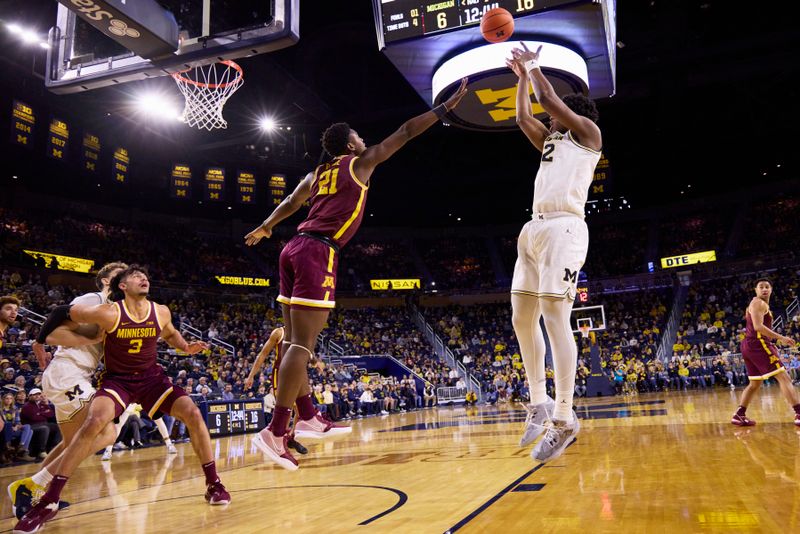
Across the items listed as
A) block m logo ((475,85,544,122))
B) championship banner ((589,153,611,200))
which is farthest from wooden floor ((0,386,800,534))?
championship banner ((589,153,611,200))

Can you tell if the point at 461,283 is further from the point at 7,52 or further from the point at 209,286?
the point at 7,52

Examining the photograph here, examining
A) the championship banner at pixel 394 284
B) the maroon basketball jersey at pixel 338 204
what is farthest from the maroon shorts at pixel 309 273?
the championship banner at pixel 394 284

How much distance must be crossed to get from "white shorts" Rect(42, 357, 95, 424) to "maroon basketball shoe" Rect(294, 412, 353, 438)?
2563 millimetres

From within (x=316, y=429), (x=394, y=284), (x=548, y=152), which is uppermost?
(x=394, y=284)

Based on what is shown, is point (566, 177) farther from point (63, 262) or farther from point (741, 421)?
point (63, 262)

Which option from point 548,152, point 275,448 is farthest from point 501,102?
point 275,448

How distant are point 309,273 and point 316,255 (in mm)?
134

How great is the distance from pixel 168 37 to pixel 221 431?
30.1 ft

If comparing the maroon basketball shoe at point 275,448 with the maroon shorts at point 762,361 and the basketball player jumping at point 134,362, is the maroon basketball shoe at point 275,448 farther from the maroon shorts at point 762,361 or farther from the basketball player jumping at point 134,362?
the maroon shorts at point 762,361

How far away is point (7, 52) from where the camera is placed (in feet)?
59.2

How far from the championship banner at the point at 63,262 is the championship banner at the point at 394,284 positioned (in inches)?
529

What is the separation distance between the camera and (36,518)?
387 centimetres

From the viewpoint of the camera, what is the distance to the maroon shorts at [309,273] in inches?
145

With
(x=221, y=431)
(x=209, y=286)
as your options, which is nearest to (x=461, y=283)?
(x=209, y=286)
